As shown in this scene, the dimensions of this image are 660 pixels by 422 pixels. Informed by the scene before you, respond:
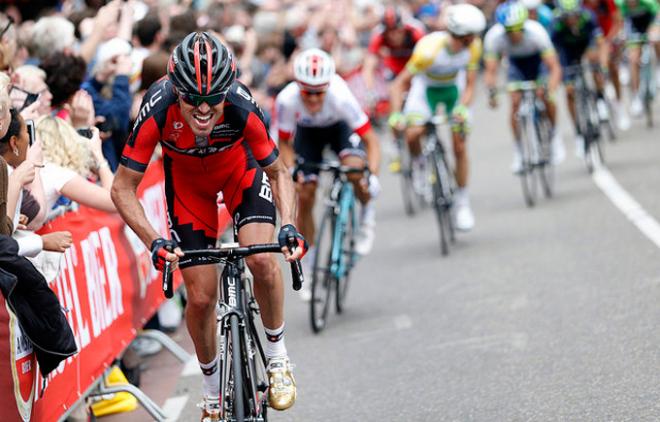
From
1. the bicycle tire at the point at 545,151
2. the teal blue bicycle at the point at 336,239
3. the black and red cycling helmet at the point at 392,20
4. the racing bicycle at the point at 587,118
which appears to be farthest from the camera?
the black and red cycling helmet at the point at 392,20

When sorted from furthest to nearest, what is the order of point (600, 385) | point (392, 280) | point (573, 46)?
point (573, 46) → point (392, 280) → point (600, 385)

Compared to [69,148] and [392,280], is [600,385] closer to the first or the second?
[69,148]

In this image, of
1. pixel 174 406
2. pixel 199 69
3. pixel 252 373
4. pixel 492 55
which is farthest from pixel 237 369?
pixel 492 55

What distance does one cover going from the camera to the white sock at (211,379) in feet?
21.5

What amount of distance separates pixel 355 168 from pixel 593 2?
368 inches

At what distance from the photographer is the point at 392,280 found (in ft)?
37.7

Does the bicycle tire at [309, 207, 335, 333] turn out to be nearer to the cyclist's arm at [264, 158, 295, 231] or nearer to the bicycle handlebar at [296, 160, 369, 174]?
the bicycle handlebar at [296, 160, 369, 174]

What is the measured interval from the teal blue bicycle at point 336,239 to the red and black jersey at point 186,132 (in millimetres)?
3319

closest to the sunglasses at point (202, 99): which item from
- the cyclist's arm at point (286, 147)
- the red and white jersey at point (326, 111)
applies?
the red and white jersey at point (326, 111)

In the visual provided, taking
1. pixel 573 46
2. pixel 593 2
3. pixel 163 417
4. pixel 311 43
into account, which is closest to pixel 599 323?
pixel 163 417

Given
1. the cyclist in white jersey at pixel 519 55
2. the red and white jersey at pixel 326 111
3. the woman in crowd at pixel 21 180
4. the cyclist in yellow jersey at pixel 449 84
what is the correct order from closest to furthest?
the woman in crowd at pixel 21 180 < the red and white jersey at pixel 326 111 < the cyclist in yellow jersey at pixel 449 84 < the cyclist in white jersey at pixel 519 55

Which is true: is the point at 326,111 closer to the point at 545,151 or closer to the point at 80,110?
the point at 80,110

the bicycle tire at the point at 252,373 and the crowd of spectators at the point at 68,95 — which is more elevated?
the crowd of spectators at the point at 68,95

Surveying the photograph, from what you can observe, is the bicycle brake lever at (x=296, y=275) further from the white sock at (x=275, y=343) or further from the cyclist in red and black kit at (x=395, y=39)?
the cyclist in red and black kit at (x=395, y=39)
